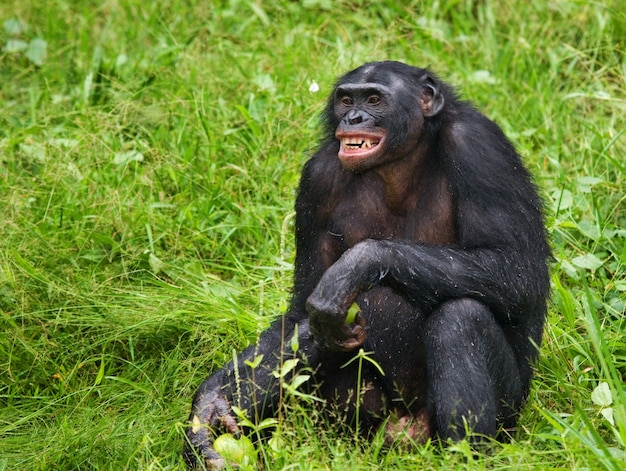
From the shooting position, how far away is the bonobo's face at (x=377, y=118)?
5.79m

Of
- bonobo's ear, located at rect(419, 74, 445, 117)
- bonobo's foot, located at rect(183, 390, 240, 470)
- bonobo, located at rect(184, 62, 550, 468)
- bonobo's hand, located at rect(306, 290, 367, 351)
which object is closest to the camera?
bonobo's hand, located at rect(306, 290, 367, 351)

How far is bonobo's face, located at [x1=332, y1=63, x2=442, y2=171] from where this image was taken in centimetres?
579

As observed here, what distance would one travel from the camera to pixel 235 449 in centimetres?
542

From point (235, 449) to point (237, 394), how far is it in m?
0.40

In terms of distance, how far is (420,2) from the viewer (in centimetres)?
980

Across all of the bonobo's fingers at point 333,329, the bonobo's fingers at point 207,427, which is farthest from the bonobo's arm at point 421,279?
the bonobo's fingers at point 207,427

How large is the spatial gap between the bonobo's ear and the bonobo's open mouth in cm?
30

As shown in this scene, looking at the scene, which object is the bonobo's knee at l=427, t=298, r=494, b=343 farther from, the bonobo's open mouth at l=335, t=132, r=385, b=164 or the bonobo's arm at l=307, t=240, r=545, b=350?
the bonobo's open mouth at l=335, t=132, r=385, b=164

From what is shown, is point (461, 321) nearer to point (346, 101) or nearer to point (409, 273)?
point (409, 273)

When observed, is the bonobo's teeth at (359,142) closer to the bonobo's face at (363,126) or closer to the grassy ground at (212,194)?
the bonobo's face at (363,126)

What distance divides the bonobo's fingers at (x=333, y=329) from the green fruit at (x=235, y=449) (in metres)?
0.58

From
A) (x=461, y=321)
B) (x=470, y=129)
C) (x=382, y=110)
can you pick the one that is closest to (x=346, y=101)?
(x=382, y=110)

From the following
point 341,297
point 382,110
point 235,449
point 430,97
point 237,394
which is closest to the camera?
point 341,297

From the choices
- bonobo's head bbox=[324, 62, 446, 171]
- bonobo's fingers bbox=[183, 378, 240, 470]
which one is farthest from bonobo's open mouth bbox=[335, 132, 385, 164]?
bonobo's fingers bbox=[183, 378, 240, 470]
